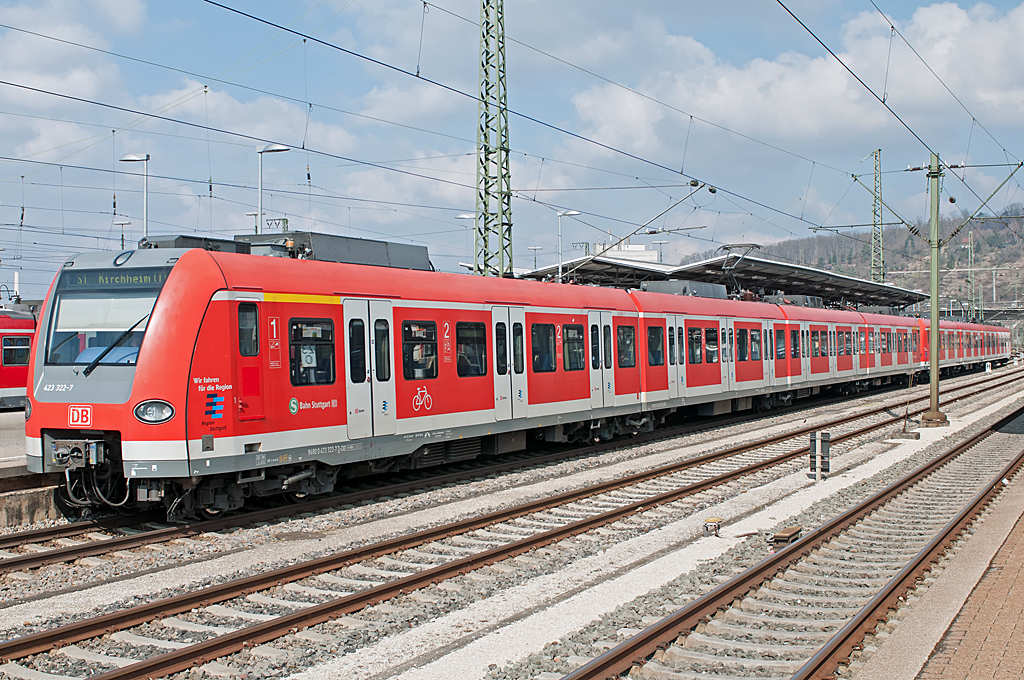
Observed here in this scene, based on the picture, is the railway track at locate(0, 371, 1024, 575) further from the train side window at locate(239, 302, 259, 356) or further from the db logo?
the train side window at locate(239, 302, 259, 356)

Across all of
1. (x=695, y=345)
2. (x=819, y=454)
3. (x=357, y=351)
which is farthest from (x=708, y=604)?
(x=695, y=345)

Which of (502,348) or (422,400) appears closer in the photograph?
(422,400)

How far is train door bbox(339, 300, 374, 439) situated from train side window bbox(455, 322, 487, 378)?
2.09m

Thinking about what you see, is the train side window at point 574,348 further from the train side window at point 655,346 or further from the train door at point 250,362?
the train door at point 250,362

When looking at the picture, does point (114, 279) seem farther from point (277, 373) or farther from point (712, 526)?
point (712, 526)

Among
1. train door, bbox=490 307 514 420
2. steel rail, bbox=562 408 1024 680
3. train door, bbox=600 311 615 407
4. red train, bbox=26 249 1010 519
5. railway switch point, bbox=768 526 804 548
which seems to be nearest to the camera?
steel rail, bbox=562 408 1024 680

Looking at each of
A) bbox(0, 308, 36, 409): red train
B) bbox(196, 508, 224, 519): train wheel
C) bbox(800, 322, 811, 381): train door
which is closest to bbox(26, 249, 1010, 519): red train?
bbox(196, 508, 224, 519): train wheel

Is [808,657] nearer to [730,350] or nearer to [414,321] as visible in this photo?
[414,321]

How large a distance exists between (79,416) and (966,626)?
9.13 meters

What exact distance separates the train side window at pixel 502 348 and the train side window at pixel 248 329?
5090mm

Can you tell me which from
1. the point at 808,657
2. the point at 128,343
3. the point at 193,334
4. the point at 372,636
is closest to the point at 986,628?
the point at 808,657

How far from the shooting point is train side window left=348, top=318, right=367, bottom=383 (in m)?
11.8

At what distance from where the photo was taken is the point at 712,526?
10438mm

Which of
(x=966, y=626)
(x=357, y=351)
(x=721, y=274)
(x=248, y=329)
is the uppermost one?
(x=721, y=274)
